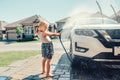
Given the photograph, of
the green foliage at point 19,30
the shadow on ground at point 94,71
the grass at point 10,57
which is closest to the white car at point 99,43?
the shadow on ground at point 94,71

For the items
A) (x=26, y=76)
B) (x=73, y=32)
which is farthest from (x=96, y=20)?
(x=26, y=76)

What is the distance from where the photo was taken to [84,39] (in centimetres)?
491

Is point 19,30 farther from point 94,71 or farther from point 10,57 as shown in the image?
point 94,71

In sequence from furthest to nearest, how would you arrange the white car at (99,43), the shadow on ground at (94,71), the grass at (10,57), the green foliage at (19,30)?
the green foliage at (19,30) < the grass at (10,57) < the shadow on ground at (94,71) < the white car at (99,43)

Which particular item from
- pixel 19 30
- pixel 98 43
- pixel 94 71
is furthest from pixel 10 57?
pixel 19 30

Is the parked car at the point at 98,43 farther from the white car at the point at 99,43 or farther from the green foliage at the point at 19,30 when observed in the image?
the green foliage at the point at 19,30

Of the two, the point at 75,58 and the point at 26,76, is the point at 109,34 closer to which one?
the point at 75,58

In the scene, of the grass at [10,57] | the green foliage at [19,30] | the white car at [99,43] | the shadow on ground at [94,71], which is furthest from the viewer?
the green foliage at [19,30]

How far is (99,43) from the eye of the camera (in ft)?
15.6

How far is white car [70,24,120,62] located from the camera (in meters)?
4.69

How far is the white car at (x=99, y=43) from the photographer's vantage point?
4.69 metres

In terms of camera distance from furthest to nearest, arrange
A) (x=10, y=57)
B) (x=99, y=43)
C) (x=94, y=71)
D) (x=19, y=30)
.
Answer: (x=19, y=30) → (x=10, y=57) → (x=94, y=71) → (x=99, y=43)

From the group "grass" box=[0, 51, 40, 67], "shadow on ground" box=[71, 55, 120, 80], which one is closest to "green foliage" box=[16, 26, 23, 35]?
"grass" box=[0, 51, 40, 67]

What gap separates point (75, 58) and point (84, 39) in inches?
20.1
